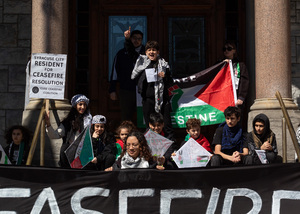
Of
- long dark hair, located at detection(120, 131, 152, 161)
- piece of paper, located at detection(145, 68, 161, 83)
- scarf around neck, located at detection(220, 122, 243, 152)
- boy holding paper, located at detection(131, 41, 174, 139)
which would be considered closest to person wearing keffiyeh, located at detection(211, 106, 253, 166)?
scarf around neck, located at detection(220, 122, 243, 152)

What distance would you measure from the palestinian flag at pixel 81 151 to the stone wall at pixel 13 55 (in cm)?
427

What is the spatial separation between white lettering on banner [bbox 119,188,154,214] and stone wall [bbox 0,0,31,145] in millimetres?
5875

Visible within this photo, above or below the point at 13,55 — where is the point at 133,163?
below

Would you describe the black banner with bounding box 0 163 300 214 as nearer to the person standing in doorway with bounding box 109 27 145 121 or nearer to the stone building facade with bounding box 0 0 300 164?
the person standing in doorway with bounding box 109 27 145 121

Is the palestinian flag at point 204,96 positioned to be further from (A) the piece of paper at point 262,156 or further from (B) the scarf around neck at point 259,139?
(A) the piece of paper at point 262,156

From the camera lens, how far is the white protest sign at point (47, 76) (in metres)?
8.23

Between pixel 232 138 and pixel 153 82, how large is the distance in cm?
166

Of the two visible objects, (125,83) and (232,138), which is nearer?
(232,138)

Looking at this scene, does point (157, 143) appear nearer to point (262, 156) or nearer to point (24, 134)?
point (262, 156)

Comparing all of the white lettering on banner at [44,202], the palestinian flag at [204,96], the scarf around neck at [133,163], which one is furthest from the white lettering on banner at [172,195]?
the palestinian flag at [204,96]

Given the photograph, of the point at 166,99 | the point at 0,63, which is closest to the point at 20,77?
the point at 0,63

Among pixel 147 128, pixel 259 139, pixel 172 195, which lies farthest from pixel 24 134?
pixel 259 139

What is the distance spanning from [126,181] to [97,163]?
1674 mm

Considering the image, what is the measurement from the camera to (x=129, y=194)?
250 inches
